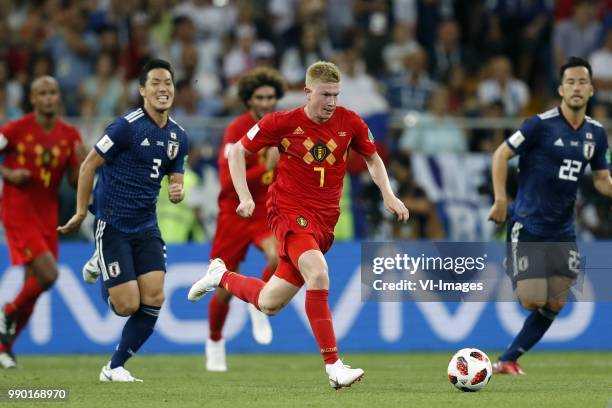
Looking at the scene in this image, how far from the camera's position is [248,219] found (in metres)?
12.4

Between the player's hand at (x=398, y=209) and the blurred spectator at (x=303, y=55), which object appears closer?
the player's hand at (x=398, y=209)

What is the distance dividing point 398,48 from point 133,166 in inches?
375

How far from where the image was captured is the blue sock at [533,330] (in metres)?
11.4

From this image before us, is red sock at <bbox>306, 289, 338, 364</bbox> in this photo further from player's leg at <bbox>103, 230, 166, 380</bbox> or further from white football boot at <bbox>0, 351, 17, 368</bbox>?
white football boot at <bbox>0, 351, 17, 368</bbox>

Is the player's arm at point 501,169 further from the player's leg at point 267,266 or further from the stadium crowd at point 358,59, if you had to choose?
the stadium crowd at point 358,59

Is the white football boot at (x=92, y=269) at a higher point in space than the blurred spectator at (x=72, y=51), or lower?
lower

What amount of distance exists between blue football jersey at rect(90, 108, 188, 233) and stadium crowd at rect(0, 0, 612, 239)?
5.39 meters

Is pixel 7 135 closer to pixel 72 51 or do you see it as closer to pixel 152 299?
pixel 152 299

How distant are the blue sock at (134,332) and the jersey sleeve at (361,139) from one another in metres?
2.32

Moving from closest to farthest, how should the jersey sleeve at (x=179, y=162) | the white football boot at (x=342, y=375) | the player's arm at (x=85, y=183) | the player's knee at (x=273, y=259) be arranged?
the white football boot at (x=342, y=375), the player's arm at (x=85, y=183), the jersey sleeve at (x=179, y=162), the player's knee at (x=273, y=259)

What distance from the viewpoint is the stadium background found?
15.3m

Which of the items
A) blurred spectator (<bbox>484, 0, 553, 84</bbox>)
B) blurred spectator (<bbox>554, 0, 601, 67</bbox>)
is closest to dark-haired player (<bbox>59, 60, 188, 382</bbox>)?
blurred spectator (<bbox>484, 0, 553, 84</bbox>)

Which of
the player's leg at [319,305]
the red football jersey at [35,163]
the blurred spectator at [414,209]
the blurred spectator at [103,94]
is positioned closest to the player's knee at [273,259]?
the red football jersey at [35,163]

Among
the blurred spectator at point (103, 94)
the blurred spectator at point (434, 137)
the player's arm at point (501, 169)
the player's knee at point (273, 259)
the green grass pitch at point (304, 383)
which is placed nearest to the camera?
the green grass pitch at point (304, 383)
